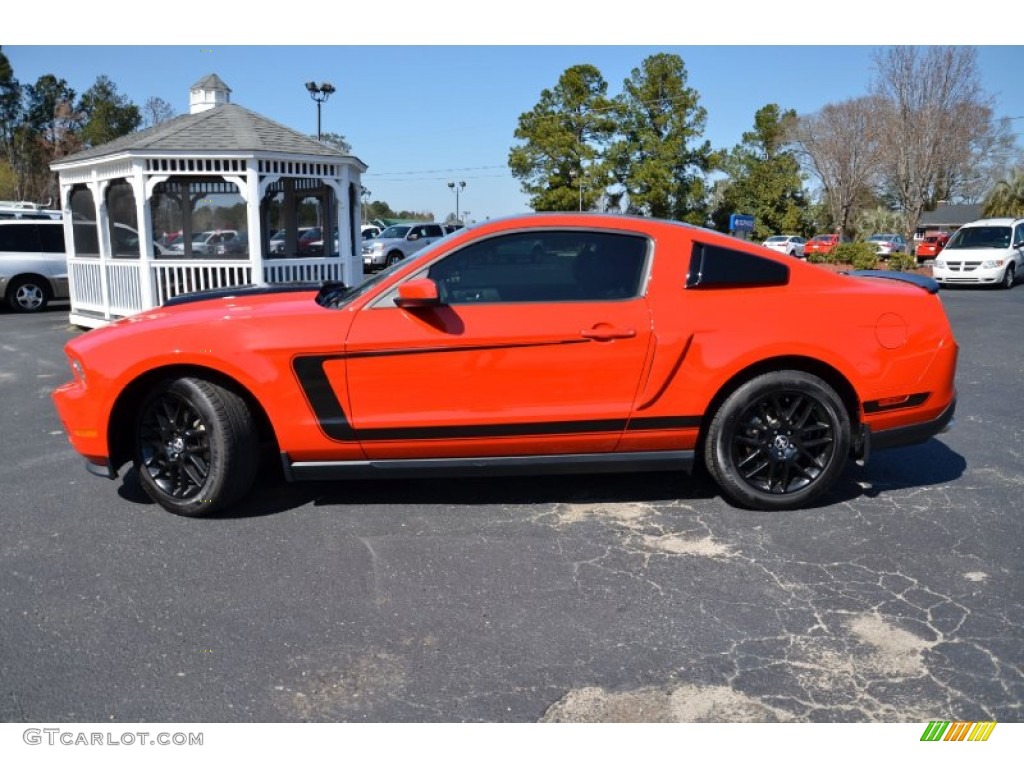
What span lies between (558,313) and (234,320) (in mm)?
1712

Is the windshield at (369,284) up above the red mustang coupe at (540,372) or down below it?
above

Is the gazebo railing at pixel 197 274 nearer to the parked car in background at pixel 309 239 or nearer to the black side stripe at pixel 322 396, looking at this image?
the parked car in background at pixel 309 239

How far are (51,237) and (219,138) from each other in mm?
5540

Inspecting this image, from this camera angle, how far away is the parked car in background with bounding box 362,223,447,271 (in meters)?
28.5

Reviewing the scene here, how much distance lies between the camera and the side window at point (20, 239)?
1491 cm

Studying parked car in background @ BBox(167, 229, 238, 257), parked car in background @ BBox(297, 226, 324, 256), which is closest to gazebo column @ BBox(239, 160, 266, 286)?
parked car in background @ BBox(167, 229, 238, 257)

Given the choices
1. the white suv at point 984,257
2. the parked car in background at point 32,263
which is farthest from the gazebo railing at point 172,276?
the white suv at point 984,257

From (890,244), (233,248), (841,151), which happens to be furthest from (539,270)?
(841,151)

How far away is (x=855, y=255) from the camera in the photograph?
25625 mm

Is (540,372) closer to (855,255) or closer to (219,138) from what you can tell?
(219,138)

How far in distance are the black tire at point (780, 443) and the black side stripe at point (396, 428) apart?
14.0 inches

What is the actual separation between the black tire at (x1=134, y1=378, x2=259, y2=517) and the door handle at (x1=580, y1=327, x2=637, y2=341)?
1.85m
